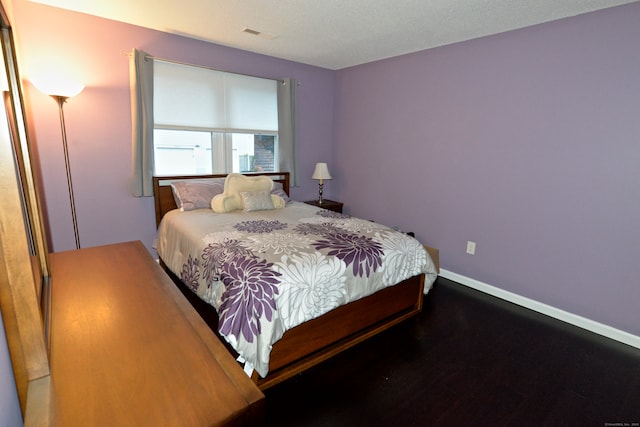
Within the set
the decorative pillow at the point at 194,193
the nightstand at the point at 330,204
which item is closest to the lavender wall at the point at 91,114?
the decorative pillow at the point at 194,193

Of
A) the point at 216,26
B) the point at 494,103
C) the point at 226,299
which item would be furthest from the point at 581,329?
the point at 216,26

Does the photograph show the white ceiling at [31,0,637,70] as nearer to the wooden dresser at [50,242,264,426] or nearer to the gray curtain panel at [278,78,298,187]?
the gray curtain panel at [278,78,298,187]

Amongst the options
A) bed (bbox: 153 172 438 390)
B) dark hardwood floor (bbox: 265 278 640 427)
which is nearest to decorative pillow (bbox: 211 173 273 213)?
bed (bbox: 153 172 438 390)

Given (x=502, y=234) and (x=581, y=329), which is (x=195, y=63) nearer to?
(x=502, y=234)

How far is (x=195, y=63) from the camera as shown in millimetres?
3297

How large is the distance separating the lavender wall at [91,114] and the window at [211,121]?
0.22 m

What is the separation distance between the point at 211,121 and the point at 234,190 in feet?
2.93

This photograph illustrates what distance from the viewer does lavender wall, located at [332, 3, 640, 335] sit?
230cm

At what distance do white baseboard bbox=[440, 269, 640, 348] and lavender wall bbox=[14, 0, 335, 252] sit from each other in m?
3.28

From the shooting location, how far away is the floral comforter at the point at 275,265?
169 centimetres

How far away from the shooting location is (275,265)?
1.86 metres

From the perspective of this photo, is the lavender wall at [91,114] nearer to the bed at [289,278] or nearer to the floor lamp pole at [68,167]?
the floor lamp pole at [68,167]

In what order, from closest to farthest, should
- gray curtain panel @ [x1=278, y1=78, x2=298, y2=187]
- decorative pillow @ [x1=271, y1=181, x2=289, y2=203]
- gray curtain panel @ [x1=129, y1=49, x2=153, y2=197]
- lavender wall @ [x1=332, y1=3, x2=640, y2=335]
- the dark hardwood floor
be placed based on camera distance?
1. the dark hardwood floor
2. lavender wall @ [x1=332, y1=3, x2=640, y2=335]
3. gray curtain panel @ [x1=129, y1=49, x2=153, y2=197]
4. decorative pillow @ [x1=271, y1=181, x2=289, y2=203]
5. gray curtain panel @ [x1=278, y1=78, x2=298, y2=187]

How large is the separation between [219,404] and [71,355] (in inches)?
17.9
